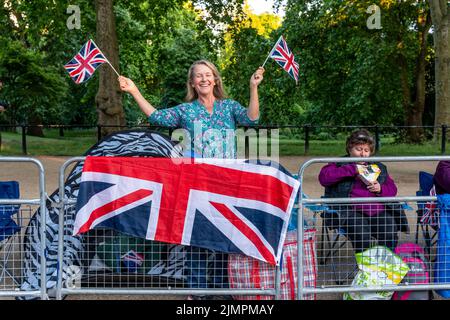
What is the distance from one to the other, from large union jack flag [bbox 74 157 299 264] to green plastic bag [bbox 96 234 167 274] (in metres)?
0.34

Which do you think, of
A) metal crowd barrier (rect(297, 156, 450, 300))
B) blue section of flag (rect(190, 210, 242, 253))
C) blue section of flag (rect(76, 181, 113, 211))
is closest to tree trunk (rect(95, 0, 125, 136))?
metal crowd barrier (rect(297, 156, 450, 300))

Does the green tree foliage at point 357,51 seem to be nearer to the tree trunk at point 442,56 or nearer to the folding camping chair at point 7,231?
the tree trunk at point 442,56

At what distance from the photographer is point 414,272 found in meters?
5.38

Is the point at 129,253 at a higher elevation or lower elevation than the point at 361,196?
lower

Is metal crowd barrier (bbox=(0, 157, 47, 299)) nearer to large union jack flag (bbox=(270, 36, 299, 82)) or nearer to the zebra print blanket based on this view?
the zebra print blanket

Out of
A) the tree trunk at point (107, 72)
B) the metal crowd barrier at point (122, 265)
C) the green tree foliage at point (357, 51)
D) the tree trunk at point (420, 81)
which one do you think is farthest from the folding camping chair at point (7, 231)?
the tree trunk at point (420, 81)

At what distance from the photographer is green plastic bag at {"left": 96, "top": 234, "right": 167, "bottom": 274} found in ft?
17.6

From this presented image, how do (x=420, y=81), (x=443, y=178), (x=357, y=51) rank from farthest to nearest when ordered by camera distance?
(x=420, y=81)
(x=357, y=51)
(x=443, y=178)

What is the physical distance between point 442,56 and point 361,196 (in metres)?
20.2

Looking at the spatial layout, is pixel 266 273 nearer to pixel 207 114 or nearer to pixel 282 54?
pixel 207 114

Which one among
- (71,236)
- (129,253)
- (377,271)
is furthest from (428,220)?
(71,236)

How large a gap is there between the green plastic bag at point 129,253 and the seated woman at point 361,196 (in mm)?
1649

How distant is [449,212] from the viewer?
524 centimetres

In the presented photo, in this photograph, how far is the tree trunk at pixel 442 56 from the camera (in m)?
23.9
